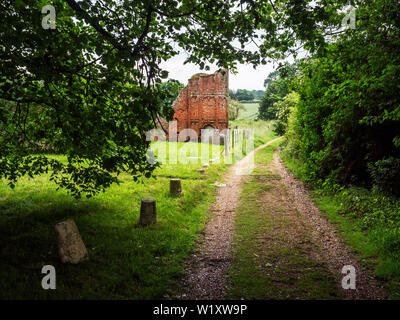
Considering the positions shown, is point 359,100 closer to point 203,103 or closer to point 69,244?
point 69,244

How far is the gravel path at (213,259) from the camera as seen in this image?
4496mm

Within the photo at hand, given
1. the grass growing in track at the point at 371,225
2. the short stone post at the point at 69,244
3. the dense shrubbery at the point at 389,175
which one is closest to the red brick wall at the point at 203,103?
the grass growing in track at the point at 371,225

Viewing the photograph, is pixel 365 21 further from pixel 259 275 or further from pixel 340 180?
pixel 259 275

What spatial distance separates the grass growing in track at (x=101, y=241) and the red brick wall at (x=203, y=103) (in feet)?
81.6

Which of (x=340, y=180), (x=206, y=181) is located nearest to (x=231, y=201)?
(x=206, y=181)

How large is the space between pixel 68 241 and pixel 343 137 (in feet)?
29.8

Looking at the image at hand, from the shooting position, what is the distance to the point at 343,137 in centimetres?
891

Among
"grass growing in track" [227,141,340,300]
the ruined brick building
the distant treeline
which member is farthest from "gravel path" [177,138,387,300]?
the distant treeline

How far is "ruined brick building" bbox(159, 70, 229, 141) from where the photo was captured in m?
33.9

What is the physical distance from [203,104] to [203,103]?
15cm

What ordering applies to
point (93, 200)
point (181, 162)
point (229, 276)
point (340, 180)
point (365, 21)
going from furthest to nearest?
1. point (181, 162)
2. point (340, 180)
3. point (93, 200)
4. point (365, 21)
5. point (229, 276)

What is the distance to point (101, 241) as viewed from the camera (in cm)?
585

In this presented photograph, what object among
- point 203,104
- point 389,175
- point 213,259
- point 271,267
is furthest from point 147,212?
point 203,104

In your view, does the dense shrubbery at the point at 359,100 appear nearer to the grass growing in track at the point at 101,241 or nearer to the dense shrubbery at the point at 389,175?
the dense shrubbery at the point at 389,175
